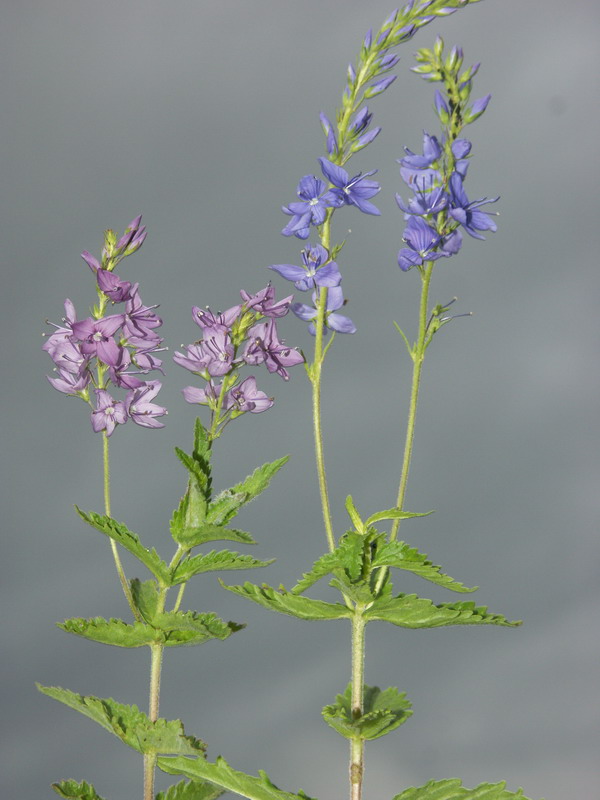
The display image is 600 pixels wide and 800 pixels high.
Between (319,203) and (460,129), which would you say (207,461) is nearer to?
(319,203)

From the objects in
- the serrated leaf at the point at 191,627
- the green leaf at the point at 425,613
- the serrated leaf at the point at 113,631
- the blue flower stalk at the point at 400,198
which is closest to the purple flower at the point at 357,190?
the blue flower stalk at the point at 400,198

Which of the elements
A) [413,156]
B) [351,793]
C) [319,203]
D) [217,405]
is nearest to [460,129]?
[413,156]

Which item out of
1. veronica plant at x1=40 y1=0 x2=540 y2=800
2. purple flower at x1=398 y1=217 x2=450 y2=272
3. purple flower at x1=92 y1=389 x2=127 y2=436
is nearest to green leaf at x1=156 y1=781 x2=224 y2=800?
veronica plant at x1=40 y1=0 x2=540 y2=800

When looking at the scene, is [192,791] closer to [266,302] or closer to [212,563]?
[212,563]

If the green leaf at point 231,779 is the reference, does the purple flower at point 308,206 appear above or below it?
above

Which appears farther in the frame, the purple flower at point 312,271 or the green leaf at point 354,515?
the purple flower at point 312,271

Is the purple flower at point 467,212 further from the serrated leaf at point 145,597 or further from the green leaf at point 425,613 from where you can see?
the serrated leaf at point 145,597

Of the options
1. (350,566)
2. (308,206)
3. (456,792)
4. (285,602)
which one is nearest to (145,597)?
(285,602)
